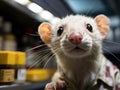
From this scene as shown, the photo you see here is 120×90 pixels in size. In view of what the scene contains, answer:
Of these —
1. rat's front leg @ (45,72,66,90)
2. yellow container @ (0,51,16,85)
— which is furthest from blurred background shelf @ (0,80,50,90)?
rat's front leg @ (45,72,66,90)

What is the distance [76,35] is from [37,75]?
57 cm

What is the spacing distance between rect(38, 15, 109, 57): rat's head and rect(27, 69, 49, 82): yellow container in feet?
1.12

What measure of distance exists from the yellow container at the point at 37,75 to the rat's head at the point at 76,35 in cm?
34

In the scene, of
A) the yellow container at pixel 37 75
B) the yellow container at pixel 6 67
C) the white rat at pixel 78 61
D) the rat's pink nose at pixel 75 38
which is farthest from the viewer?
the yellow container at pixel 37 75

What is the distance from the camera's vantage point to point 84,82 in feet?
2.72

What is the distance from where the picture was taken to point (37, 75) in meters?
1.23

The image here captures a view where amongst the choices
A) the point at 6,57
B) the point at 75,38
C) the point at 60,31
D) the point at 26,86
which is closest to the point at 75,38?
the point at 75,38

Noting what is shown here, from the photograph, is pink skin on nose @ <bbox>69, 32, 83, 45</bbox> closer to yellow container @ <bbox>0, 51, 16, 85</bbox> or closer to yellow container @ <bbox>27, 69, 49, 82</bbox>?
yellow container @ <bbox>0, 51, 16, 85</bbox>

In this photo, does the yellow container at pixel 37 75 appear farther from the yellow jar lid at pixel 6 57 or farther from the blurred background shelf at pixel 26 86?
the yellow jar lid at pixel 6 57

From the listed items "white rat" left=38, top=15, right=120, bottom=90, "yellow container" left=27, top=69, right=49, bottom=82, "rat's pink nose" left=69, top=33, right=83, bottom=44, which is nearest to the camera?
"rat's pink nose" left=69, top=33, right=83, bottom=44

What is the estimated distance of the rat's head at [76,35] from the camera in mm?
724

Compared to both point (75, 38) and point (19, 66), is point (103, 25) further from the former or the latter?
point (19, 66)

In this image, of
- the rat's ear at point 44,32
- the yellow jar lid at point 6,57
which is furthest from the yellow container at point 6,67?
the rat's ear at point 44,32

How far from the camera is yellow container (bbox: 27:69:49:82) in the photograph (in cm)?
118
